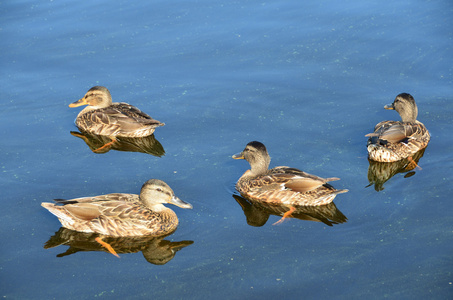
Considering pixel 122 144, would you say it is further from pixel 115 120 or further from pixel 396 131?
pixel 396 131

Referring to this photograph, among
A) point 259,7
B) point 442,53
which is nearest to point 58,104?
point 259,7

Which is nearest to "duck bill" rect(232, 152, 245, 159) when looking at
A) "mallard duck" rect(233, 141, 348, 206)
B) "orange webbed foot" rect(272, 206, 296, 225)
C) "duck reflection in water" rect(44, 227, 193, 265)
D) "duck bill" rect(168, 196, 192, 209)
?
"mallard duck" rect(233, 141, 348, 206)

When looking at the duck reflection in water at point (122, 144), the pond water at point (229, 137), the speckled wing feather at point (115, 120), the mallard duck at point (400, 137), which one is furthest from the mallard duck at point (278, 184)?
the speckled wing feather at point (115, 120)

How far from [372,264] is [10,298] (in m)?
3.64

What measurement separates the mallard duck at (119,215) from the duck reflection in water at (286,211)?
858 millimetres

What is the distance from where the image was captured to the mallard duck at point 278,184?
8438mm

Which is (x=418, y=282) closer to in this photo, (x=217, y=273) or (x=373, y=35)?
(x=217, y=273)

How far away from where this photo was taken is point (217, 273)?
281 inches

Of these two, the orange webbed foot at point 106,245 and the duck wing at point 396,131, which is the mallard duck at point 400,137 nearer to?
the duck wing at point 396,131

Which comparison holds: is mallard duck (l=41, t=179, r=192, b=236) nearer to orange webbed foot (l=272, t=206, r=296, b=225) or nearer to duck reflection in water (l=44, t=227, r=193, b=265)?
duck reflection in water (l=44, t=227, r=193, b=265)

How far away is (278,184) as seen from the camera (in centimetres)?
865

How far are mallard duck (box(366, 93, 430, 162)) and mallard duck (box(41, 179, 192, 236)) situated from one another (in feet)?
9.79

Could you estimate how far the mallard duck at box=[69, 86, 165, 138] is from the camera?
10.5 meters

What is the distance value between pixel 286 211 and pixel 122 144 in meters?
3.07
